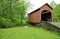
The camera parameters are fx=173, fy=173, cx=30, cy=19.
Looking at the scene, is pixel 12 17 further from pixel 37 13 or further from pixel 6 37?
pixel 6 37

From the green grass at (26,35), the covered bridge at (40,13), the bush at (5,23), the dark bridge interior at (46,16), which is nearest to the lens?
the green grass at (26,35)

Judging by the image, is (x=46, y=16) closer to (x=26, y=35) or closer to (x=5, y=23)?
(x=5, y=23)

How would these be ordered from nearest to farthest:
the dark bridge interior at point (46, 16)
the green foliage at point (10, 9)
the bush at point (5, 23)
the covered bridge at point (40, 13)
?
1. the bush at point (5, 23)
2. the green foliage at point (10, 9)
3. the covered bridge at point (40, 13)
4. the dark bridge interior at point (46, 16)

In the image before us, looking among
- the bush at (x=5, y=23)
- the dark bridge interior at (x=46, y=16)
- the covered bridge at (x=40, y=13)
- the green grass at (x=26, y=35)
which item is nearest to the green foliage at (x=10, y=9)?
the bush at (x=5, y=23)

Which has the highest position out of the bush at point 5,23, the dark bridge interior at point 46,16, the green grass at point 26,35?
the dark bridge interior at point 46,16

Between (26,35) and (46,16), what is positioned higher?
(46,16)

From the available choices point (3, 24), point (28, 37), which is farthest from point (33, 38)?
point (3, 24)

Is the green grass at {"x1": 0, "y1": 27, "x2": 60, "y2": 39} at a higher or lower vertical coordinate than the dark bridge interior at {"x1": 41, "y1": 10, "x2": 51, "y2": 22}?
lower

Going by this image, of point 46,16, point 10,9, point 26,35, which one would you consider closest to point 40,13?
point 46,16

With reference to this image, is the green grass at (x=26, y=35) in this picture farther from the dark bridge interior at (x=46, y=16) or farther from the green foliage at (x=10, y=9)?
the dark bridge interior at (x=46, y=16)

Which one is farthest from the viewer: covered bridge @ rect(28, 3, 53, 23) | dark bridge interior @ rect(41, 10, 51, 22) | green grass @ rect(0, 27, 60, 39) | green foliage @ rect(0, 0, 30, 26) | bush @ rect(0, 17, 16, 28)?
dark bridge interior @ rect(41, 10, 51, 22)

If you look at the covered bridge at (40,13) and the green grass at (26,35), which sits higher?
the covered bridge at (40,13)

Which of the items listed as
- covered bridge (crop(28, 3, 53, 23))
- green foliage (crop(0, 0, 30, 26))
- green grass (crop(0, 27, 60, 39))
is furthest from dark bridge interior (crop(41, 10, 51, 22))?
A: green grass (crop(0, 27, 60, 39))

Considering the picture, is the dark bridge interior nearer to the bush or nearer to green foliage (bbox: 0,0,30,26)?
green foliage (bbox: 0,0,30,26)
